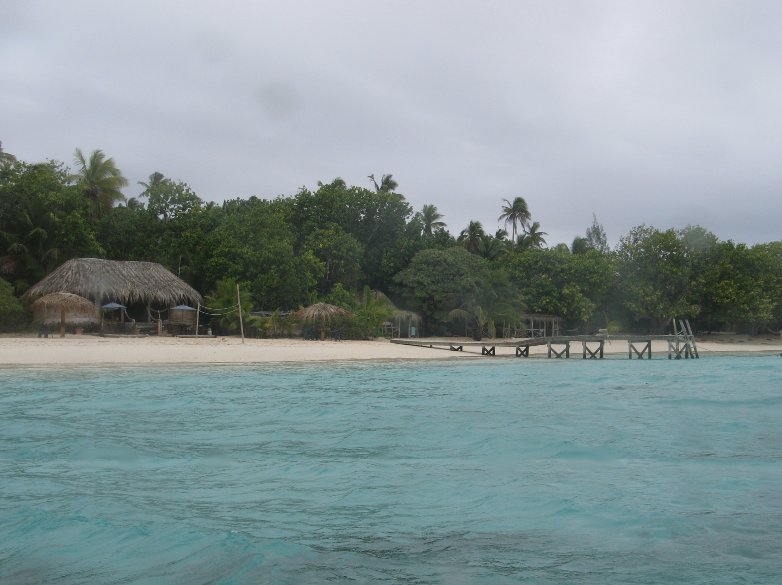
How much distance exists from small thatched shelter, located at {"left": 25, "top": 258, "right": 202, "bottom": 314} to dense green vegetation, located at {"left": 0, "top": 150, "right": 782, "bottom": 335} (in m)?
1.67

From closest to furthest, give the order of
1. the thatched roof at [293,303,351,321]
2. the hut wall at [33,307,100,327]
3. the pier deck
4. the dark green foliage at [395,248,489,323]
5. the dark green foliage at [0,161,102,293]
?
the hut wall at [33,307,100,327], the pier deck, the thatched roof at [293,303,351,321], the dark green foliage at [0,161,102,293], the dark green foliage at [395,248,489,323]

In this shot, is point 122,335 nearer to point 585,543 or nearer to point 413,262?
point 413,262

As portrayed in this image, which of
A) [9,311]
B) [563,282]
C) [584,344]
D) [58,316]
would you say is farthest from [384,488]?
[563,282]

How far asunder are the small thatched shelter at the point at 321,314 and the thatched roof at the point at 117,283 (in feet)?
15.2

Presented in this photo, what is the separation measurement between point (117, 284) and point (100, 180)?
31.4ft

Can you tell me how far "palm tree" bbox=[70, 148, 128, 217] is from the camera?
32750 mm

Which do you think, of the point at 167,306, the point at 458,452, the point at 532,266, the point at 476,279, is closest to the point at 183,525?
the point at 458,452

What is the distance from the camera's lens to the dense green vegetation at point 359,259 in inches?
1104

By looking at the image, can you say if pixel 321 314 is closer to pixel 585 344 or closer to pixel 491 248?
pixel 585 344

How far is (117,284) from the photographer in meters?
26.0

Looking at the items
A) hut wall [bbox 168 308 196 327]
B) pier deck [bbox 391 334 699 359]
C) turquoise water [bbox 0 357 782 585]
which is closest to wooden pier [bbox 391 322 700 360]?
pier deck [bbox 391 334 699 359]

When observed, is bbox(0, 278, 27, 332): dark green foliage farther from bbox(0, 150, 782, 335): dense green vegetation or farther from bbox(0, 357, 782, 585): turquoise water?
bbox(0, 357, 782, 585): turquoise water

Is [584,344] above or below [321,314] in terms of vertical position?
below

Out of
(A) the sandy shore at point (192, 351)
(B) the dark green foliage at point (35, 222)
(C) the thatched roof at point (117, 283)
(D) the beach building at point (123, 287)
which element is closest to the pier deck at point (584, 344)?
(A) the sandy shore at point (192, 351)
